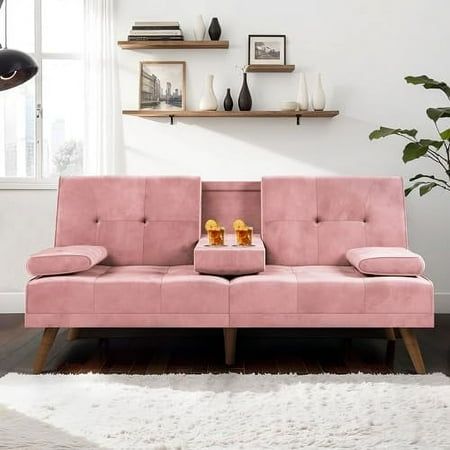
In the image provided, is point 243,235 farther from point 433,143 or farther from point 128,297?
point 433,143

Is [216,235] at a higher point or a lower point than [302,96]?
lower

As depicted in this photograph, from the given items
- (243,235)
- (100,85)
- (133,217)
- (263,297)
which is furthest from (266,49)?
(263,297)

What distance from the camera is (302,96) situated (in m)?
4.23

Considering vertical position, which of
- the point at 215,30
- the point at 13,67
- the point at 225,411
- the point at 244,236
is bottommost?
the point at 225,411

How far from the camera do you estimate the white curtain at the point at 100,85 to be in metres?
4.30

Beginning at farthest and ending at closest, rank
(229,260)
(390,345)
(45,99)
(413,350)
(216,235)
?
1. (45,99)
2. (390,345)
3. (216,235)
4. (229,260)
5. (413,350)

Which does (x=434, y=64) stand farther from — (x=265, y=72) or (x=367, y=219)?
(x=367, y=219)

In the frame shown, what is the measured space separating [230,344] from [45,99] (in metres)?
2.27

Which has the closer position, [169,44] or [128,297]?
[128,297]

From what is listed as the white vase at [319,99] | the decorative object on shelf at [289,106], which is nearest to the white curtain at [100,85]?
the decorative object on shelf at [289,106]

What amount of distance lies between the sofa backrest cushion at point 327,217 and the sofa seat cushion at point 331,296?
57cm

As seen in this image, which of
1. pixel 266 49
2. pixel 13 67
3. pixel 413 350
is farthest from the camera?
pixel 266 49

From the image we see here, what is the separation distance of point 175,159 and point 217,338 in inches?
48.8

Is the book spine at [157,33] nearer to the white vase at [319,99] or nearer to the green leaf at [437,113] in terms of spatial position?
the white vase at [319,99]
